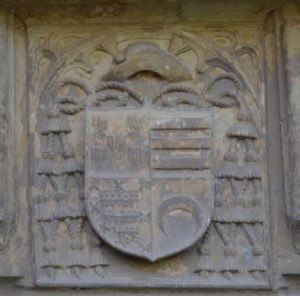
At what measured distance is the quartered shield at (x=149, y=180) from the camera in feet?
13.5

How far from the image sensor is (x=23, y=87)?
169 inches

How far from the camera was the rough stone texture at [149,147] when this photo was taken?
4.13 m

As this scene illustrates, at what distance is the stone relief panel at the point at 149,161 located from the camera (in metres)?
4.12

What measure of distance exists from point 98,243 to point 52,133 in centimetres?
36

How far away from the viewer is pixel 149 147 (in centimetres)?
414

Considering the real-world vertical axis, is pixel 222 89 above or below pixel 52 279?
above

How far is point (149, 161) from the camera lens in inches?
163

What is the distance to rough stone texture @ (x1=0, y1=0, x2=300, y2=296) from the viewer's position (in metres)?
4.13

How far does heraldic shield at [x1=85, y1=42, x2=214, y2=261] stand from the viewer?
13.5 feet

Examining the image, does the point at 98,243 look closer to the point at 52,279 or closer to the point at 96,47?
the point at 52,279

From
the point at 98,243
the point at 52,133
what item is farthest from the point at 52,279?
the point at 52,133

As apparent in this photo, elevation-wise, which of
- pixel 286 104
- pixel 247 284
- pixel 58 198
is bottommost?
pixel 247 284

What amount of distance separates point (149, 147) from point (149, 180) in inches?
3.8

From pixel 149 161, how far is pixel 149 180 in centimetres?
6
